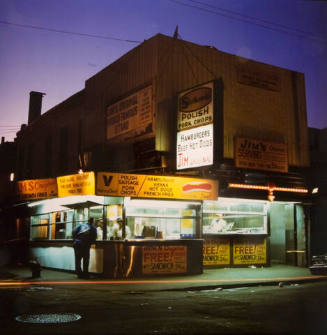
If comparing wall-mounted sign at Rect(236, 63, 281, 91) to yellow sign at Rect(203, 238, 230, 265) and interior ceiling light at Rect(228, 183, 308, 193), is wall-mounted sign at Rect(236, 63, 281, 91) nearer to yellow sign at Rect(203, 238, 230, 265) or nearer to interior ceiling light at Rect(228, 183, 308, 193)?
interior ceiling light at Rect(228, 183, 308, 193)

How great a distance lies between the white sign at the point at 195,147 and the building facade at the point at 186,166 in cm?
4

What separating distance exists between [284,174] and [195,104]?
5.82 m

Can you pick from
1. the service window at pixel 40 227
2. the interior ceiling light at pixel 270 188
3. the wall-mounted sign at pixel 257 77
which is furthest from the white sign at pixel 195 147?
the service window at pixel 40 227

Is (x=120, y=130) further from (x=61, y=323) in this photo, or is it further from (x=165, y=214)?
(x=61, y=323)

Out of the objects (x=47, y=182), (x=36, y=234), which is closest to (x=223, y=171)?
(x=47, y=182)

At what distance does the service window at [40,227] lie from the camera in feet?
68.0

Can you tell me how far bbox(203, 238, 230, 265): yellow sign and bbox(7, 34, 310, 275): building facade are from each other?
0.04 metres

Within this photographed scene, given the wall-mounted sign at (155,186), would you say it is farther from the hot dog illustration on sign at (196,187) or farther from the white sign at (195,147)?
the white sign at (195,147)

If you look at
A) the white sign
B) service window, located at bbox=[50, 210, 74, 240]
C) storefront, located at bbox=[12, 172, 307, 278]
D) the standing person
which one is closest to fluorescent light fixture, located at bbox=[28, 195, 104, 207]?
storefront, located at bbox=[12, 172, 307, 278]

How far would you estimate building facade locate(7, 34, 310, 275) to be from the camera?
1578cm

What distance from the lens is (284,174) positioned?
1978 cm

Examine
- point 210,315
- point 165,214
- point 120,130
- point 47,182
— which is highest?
point 120,130

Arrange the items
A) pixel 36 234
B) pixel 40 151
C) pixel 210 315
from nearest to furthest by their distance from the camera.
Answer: pixel 210 315, pixel 36 234, pixel 40 151

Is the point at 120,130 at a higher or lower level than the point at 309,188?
higher
